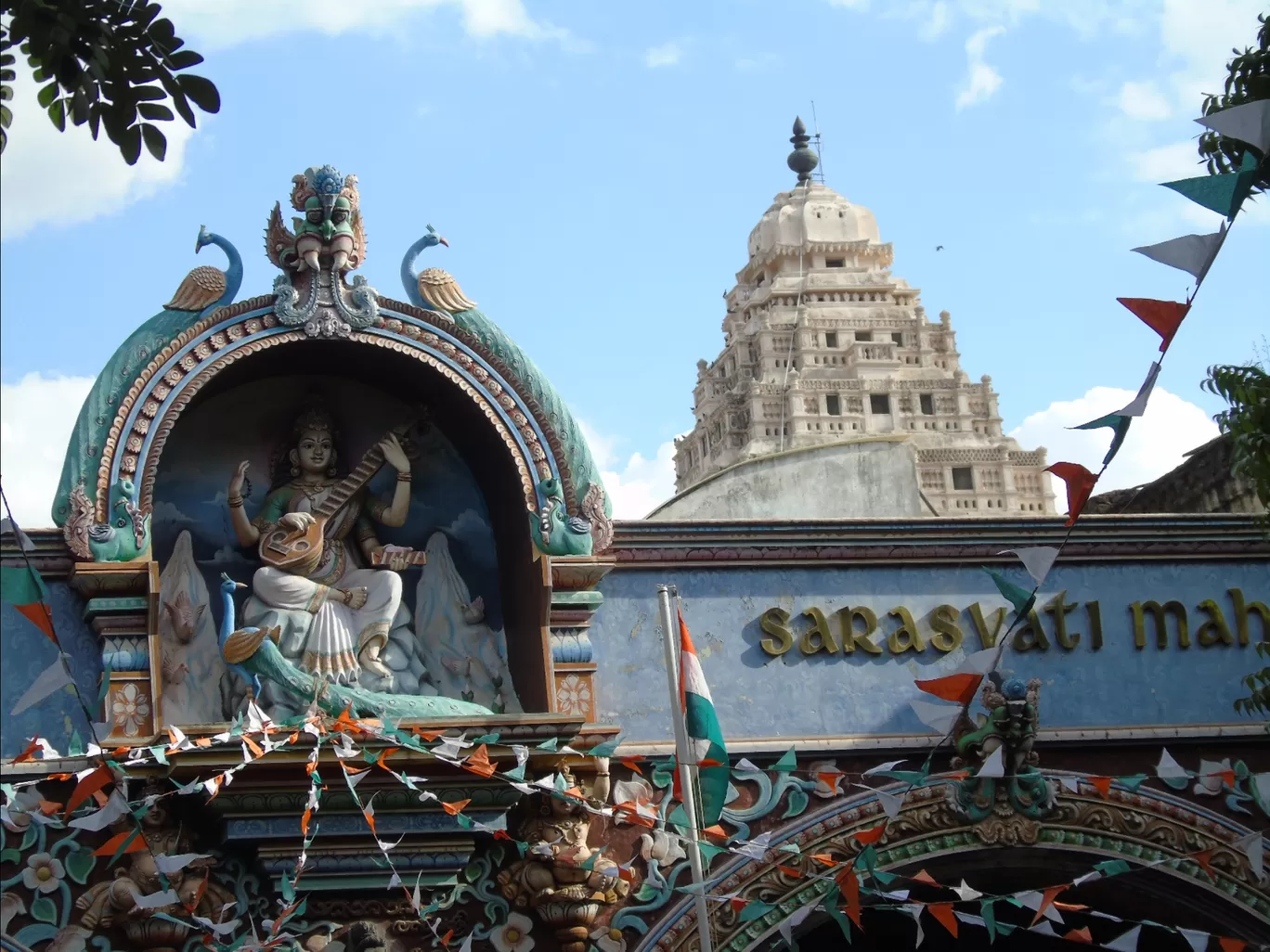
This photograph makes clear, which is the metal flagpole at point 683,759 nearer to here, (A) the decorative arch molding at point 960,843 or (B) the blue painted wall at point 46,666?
(A) the decorative arch molding at point 960,843

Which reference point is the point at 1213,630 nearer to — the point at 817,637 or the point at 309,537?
the point at 817,637

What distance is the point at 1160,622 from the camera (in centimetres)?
1350

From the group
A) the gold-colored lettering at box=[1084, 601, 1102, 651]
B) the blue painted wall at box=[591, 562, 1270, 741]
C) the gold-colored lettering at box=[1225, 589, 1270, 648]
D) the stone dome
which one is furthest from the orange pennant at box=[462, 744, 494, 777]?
the stone dome

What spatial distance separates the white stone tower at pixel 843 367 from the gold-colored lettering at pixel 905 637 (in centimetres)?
2909

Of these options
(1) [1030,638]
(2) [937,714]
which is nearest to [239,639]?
(2) [937,714]

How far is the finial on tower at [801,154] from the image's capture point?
1721 inches

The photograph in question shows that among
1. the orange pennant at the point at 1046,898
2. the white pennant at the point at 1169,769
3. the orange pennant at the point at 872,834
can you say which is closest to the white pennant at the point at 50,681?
the orange pennant at the point at 872,834

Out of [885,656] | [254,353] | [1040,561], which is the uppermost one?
[254,353]

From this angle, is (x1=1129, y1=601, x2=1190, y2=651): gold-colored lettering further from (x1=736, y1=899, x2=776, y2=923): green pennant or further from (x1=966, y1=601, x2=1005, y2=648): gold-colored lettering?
(x1=736, y1=899, x2=776, y2=923): green pennant

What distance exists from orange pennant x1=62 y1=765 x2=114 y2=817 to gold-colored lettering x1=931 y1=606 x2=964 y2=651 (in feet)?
15.8

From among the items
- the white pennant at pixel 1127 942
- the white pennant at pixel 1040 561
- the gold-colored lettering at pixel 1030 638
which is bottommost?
the white pennant at pixel 1127 942

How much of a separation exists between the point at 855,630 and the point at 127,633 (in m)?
4.16

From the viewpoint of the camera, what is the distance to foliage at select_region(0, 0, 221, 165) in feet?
22.5

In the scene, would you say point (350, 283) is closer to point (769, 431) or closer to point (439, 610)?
point (439, 610)
